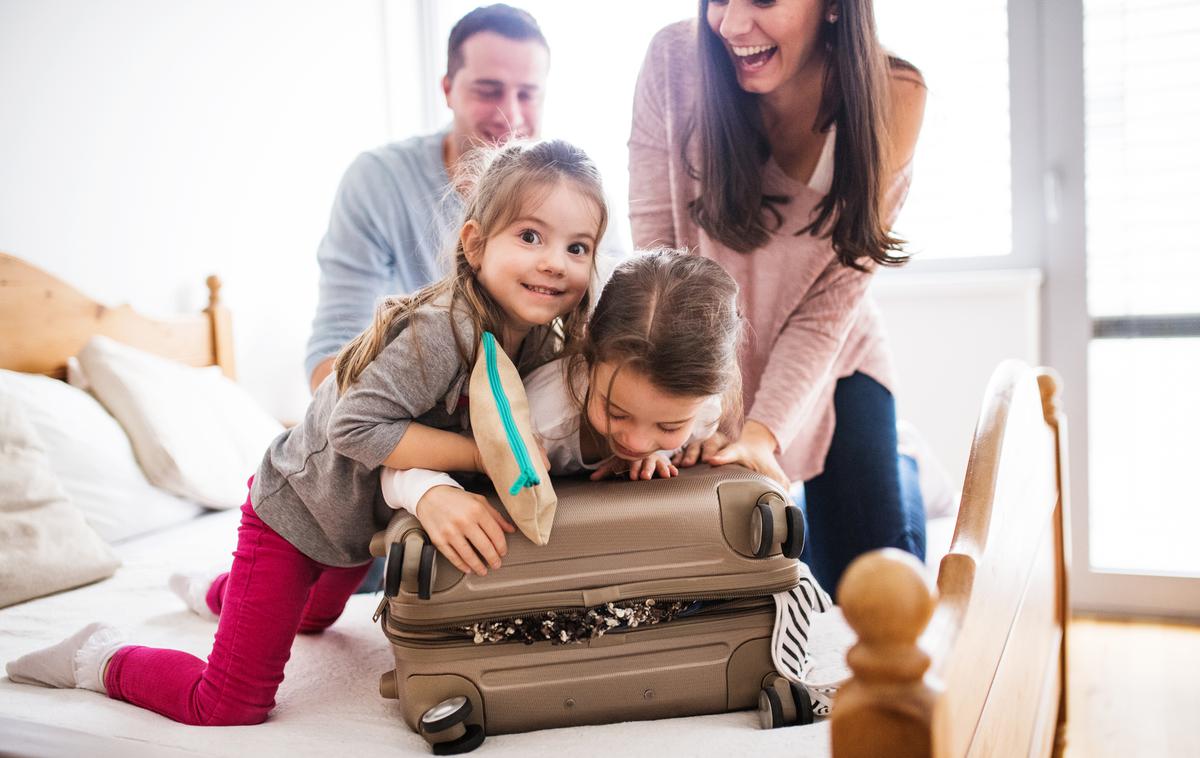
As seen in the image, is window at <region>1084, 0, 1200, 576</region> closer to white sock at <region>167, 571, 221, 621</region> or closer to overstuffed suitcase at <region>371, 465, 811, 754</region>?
overstuffed suitcase at <region>371, 465, 811, 754</region>

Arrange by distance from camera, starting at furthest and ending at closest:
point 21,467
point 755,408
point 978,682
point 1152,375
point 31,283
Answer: point 1152,375
point 31,283
point 21,467
point 755,408
point 978,682

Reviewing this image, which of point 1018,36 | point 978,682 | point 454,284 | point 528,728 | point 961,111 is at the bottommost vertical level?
point 528,728

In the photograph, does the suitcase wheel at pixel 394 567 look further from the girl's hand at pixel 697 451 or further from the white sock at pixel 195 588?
the white sock at pixel 195 588

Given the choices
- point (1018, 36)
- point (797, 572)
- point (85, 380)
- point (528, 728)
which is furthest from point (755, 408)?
point (1018, 36)

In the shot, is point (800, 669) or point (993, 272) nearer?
point (800, 669)

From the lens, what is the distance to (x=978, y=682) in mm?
863

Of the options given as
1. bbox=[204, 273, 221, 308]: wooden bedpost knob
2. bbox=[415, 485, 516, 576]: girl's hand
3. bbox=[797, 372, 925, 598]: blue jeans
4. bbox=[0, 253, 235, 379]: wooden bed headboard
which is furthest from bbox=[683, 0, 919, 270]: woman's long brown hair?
bbox=[204, 273, 221, 308]: wooden bedpost knob

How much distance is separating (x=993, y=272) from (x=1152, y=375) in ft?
1.78

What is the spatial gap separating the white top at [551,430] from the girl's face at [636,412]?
0.10 feet

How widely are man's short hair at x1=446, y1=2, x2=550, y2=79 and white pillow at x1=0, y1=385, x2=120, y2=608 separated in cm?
105

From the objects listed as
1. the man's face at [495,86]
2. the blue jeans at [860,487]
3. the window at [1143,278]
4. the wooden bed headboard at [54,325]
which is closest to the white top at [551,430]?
the blue jeans at [860,487]

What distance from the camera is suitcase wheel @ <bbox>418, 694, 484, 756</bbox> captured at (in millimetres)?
993

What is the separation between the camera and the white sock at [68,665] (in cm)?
→ 124

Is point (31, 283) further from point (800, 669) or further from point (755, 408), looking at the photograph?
point (800, 669)
